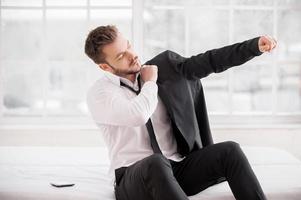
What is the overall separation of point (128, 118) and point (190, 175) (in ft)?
1.18

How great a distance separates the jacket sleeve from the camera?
7.26 feet

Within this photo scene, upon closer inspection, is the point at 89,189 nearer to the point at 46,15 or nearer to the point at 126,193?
the point at 126,193

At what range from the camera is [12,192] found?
7.38 ft

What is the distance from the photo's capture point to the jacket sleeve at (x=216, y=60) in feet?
7.26

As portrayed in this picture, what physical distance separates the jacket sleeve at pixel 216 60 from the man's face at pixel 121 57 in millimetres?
222

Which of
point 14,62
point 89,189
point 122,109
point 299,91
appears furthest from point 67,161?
point 299,91

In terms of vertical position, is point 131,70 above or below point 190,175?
above

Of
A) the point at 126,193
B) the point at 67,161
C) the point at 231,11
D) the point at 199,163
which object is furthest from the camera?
the point at 231,11

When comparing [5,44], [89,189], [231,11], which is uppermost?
[231,11]

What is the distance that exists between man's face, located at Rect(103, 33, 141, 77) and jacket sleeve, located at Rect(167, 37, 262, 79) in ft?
0.73

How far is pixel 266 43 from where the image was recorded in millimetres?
2125

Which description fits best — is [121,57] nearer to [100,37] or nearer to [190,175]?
[100,37]

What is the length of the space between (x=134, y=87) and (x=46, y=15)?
1.53 m

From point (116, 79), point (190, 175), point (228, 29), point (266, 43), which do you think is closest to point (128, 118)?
point (116, 79)
